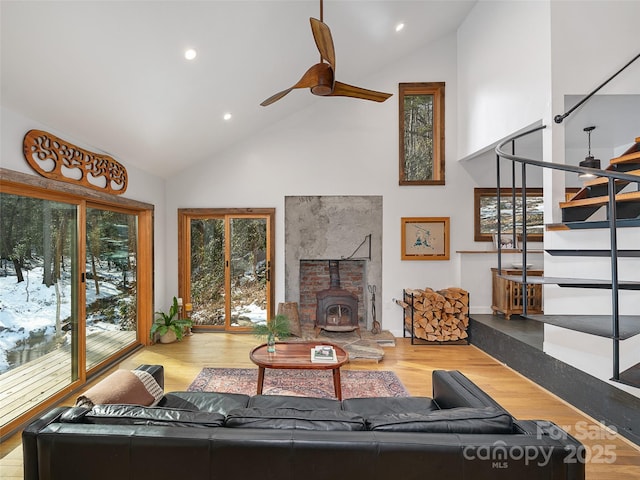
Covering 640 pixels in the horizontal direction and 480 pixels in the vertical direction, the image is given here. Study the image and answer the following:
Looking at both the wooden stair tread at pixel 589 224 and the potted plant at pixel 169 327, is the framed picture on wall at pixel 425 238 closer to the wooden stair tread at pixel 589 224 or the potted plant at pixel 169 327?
the wooden stair tread at pixel 589 224

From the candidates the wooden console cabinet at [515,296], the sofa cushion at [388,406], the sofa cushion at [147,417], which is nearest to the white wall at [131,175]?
the sofa cushion at [147,417]

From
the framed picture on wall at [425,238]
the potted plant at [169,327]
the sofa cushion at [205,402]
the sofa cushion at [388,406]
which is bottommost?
the potted plant at [169,327]

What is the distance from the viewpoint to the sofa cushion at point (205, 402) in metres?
2.00

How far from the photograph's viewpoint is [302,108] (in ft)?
15.8

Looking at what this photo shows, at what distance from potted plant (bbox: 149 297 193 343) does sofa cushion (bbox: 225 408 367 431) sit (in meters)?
3.42

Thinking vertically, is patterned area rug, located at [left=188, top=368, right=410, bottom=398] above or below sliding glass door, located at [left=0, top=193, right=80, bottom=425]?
below

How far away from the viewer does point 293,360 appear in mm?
2734

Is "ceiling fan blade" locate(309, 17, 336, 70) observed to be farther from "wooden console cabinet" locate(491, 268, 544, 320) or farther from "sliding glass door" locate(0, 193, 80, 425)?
"wooden console cabinet" locate(491, 268, 544, 320)

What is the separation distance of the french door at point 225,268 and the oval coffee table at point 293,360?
6.48 feet

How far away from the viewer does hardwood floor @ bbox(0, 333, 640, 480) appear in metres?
2.11

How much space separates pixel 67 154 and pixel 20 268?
41.8 inches

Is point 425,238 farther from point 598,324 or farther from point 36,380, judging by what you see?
point 36,380

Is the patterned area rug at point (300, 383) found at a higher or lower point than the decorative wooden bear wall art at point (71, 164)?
lower

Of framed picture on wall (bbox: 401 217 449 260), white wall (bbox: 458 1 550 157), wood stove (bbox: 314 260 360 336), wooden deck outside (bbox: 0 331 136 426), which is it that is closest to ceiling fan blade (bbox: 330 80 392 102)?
white wall (bbox: 458 1 550 157)
